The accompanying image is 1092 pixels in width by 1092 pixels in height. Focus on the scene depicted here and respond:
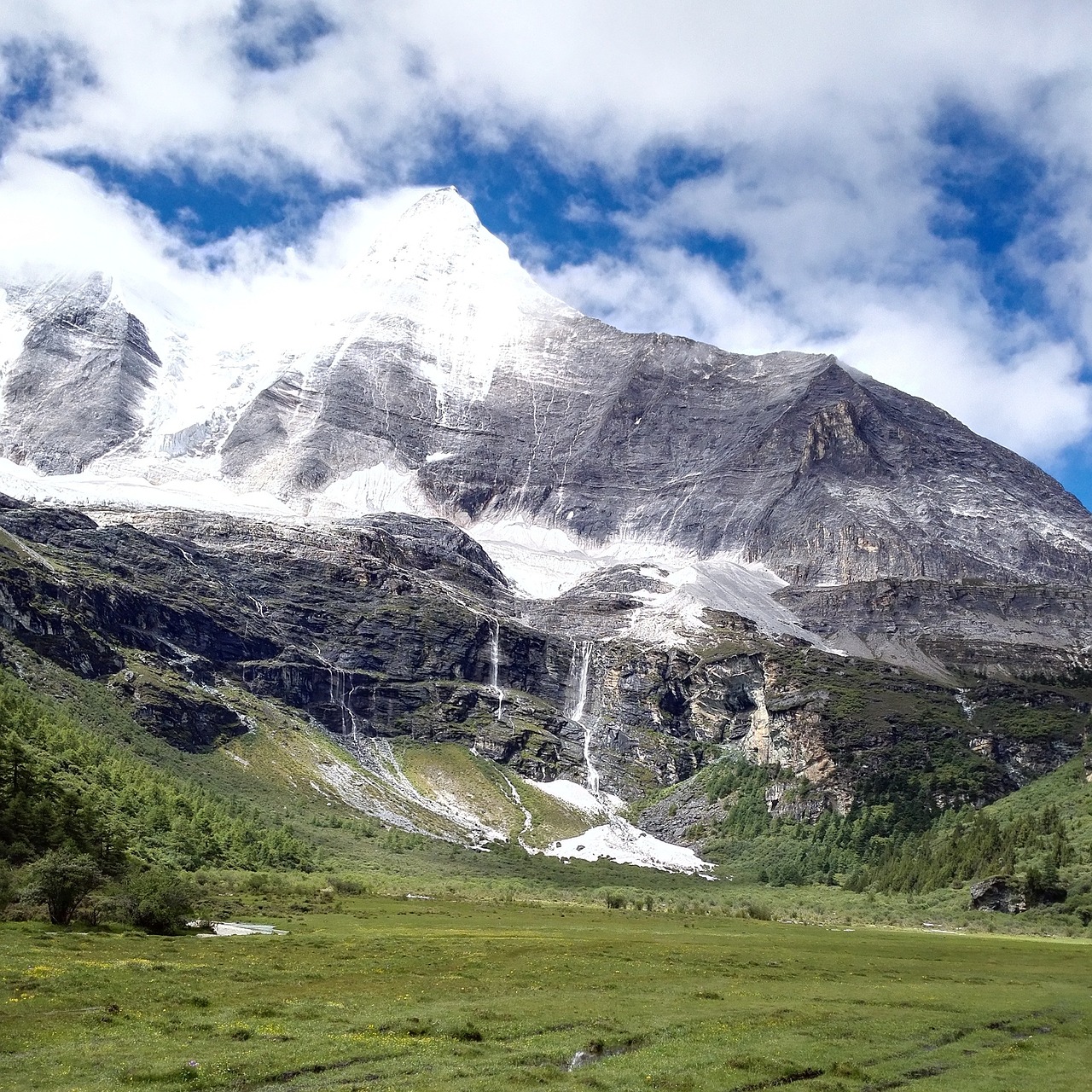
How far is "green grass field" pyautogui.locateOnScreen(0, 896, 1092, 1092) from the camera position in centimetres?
4225

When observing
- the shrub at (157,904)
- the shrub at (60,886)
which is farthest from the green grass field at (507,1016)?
the shrub at (157,904)

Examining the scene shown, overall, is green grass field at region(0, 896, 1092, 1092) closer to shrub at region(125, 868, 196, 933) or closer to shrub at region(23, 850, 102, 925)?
shrub at region(23, 850, 102, 925)

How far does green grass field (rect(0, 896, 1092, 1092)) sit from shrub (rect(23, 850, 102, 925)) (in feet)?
13.8

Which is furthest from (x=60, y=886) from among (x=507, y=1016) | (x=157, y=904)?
(x=507, y=1016)

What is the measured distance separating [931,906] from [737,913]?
98.5 ft

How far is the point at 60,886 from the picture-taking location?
261 feet

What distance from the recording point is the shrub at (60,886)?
260ft

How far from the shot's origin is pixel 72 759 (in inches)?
6176

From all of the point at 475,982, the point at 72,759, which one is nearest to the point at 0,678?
the point at 72,759

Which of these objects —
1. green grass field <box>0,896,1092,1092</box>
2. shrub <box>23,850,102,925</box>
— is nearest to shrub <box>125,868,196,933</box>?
shrub <box>23,850,102,925</box>

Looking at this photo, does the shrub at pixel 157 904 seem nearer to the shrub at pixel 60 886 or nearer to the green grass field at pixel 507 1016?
the shrub at pixel 60 886

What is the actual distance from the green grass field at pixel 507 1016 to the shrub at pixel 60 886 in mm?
4196

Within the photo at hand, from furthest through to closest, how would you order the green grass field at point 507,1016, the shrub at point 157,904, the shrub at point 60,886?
the shrub at point 157,904 → the shrub at point 60,886 → the green grass field at point 507,1016

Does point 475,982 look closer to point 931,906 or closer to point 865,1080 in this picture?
point 865,1080
